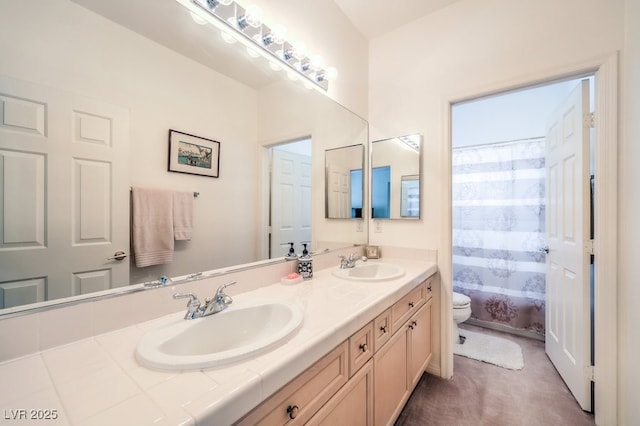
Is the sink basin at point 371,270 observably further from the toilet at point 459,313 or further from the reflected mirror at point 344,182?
the toilet at point 459,313

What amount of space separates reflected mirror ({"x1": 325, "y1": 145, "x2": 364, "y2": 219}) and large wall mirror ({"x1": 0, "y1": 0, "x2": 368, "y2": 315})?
0.65m

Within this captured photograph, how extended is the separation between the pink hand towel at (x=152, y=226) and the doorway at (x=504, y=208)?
99.8 inches

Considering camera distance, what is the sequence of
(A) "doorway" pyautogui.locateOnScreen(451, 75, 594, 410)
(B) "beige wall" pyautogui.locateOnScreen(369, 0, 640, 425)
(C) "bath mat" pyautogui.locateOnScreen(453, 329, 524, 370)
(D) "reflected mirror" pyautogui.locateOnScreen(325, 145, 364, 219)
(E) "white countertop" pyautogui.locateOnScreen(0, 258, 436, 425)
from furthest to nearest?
(A) "doorway" pyautogui.locateOnScreen(451, 75, 594, 410) → (C) "bath mat" pyautogui.locateOnScreen(453, 329, 524, 370) → (D) "reflected mirror" pyautogui.locateOnScreen(325, 145, 364, 219) → (B) "beige wall" pyautogui.locateOnScreen(369, 0, 640, 425) → (E) "white countertop" pyautogui.locateOnScreen(0, 258, 436, 425)

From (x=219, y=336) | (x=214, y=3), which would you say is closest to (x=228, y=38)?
(x=214, y=3)

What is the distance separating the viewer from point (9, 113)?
2.26ft

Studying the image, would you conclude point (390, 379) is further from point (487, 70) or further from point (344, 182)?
point (487, 70)

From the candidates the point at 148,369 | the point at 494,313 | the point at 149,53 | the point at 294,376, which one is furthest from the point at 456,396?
the point at 149,53

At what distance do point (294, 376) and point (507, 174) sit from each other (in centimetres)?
A: 285

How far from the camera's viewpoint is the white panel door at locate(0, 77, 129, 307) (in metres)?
0.70

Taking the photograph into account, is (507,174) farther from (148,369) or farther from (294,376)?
(148,369)

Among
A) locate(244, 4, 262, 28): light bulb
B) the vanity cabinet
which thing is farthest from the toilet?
locate(244, 4, 262, 28): light bulb

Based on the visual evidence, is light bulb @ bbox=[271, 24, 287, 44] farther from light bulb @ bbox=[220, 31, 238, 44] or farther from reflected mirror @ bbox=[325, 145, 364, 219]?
reflected mirror @ bbox=[325, 145, 364, 219]

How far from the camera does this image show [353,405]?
3.20ft

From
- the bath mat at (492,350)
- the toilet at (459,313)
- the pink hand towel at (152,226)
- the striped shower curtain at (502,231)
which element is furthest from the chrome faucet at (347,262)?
the striped shower curtain at (502,231)
